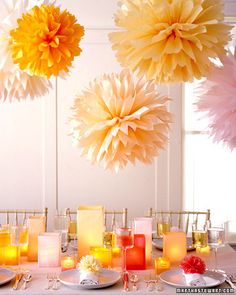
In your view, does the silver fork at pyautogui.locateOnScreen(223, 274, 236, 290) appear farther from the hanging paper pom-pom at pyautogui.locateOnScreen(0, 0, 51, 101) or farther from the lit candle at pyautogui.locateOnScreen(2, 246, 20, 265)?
the hanging paper pom-pom at pyautogui.locateOnScreen(0, 0, 51, 101)

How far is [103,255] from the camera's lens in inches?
84.5

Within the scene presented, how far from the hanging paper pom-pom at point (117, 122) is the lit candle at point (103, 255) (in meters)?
0.96

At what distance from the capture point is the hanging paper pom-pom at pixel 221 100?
1008mm

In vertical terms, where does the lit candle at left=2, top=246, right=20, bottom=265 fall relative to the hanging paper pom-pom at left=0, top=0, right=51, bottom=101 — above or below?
below

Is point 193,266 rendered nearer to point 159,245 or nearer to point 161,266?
point 161,266

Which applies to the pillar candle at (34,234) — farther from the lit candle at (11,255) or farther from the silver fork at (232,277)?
the silver fork at (232,277)

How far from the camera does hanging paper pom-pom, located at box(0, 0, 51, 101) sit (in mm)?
1229

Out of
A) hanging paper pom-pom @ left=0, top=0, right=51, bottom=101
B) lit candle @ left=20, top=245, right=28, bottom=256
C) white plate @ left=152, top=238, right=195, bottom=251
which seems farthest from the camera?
white plate @ left=152, top=238, right=195, bottom=251

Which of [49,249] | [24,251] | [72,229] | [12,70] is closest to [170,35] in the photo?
[12,70]

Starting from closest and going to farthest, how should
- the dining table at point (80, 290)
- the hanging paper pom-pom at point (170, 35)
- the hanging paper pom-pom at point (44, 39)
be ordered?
the hanging paper pom-pom at point (170, 35) → the hanging paper pom-pom at point (44, 39) → the dining table at point (80, 290)

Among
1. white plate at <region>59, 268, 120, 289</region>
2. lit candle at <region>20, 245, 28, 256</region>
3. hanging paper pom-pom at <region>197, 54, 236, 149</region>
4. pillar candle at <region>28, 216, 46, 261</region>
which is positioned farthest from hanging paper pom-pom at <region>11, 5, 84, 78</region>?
lit candle at <region>20, 245, 28, 256</region>

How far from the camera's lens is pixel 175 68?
40.1 inches

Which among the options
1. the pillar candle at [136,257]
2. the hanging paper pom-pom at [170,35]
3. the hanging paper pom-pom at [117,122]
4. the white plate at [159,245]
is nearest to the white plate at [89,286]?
the pillar candle at [136,257]

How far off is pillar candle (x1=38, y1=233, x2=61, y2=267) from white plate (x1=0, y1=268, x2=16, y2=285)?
17cm
